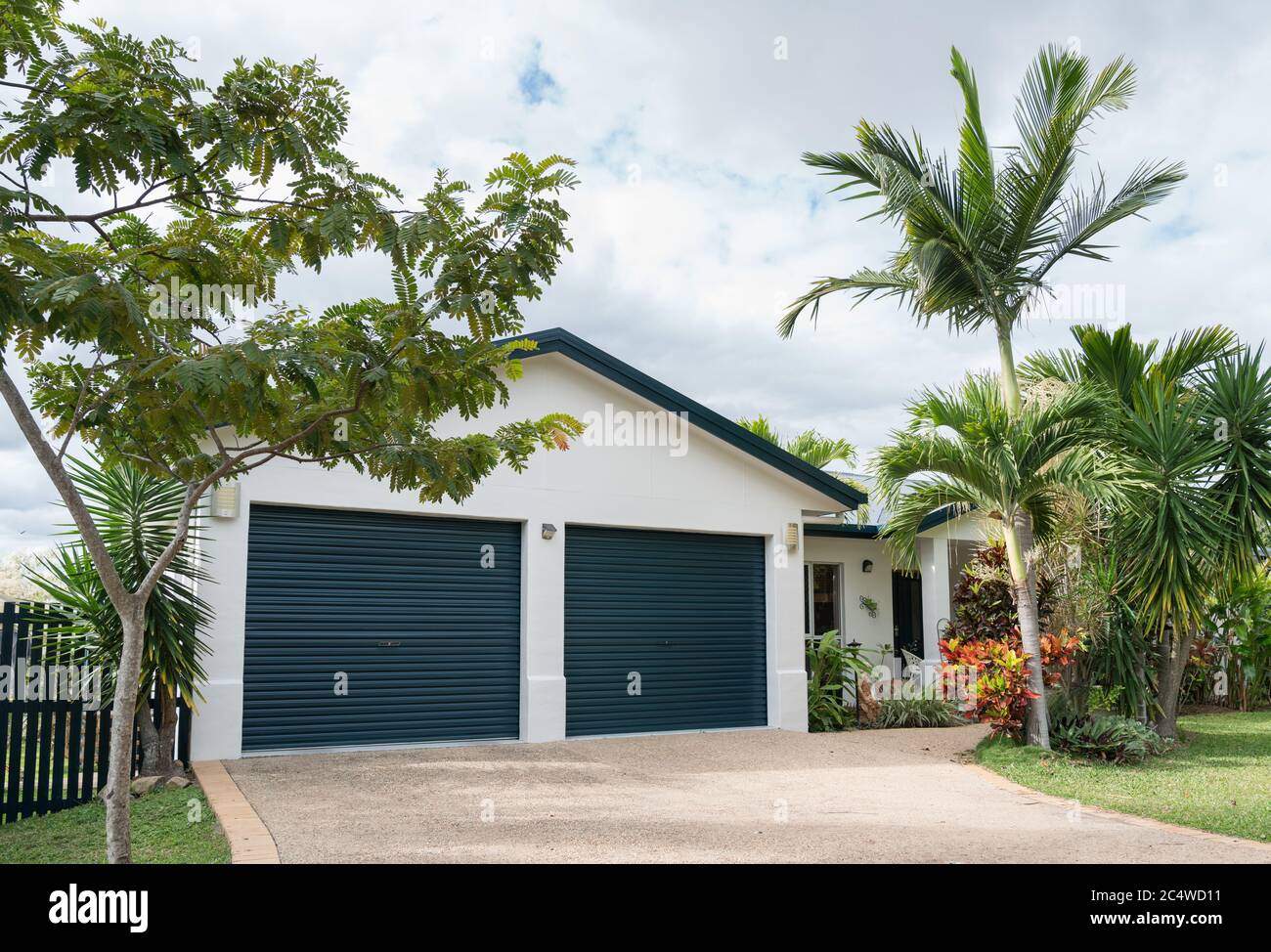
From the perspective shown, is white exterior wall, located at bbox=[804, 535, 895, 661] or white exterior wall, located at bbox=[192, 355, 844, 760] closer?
white exterior wall, located at bbox=[192, 355, 844, 760]

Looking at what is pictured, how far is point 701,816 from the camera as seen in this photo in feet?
24.6

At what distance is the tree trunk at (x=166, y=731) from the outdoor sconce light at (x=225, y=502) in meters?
1.77

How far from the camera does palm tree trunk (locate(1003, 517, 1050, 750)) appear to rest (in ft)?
35.4

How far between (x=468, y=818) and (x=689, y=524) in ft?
20.2

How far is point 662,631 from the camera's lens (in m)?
12.6

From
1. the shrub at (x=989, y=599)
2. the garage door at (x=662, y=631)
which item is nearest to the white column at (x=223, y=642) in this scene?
the garage door at (x=662, y=631)

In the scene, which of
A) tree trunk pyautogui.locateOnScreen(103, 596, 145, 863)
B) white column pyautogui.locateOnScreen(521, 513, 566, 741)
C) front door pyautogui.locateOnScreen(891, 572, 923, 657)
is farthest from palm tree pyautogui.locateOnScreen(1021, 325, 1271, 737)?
tree trunk pyautogui.locateOnScreen(103, 596, 145, 863)

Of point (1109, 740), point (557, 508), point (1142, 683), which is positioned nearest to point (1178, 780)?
point (1109, 740)

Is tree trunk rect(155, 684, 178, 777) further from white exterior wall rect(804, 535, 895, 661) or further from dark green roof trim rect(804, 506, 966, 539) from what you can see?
white exterior wall rect(804, 535, 895, 661)

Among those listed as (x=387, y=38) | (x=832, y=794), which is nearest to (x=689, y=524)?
(x=832, y=794)

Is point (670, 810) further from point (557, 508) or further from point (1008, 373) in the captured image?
point (1008, 373)

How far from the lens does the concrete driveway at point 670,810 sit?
6.29 metres

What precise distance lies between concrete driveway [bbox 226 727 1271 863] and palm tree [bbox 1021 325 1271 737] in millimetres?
2990
